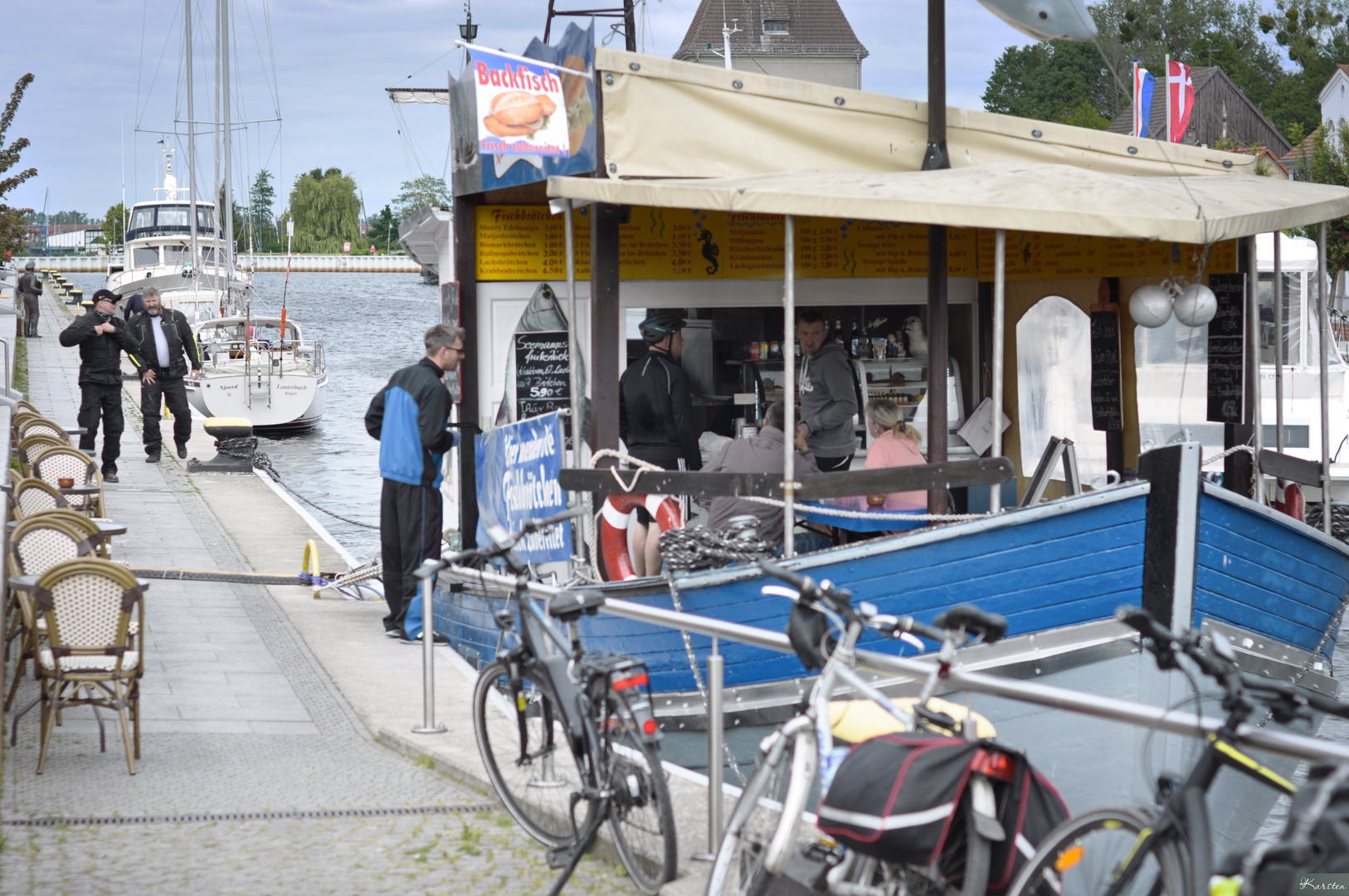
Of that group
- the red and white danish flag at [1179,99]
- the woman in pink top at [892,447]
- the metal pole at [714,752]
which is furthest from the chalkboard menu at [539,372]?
the red and white danish flag at [1179,99]

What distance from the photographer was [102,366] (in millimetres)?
15281

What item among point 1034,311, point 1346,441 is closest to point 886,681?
point 1034,311

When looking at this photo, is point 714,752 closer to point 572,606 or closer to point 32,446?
point 572,606

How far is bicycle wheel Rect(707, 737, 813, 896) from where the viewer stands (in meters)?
3.47

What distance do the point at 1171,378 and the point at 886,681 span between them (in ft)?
22.3

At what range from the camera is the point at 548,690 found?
14.7ft

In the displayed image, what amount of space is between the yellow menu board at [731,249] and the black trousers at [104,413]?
8.04 metres

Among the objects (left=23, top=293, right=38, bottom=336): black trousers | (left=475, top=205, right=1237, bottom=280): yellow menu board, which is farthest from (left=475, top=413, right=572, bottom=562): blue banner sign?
(left=23, top=293, right=38, bottom=336): black trousers

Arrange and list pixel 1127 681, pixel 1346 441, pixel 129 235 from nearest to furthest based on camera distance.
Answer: pixel 1127 681 < pixel 1346 441 < pixel 129 235

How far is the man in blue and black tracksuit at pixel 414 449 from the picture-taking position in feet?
27.8

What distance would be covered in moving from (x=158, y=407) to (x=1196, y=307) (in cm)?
1367

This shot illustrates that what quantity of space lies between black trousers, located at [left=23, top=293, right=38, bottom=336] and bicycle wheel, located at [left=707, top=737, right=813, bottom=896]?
111ft

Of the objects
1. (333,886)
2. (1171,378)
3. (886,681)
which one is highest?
(1171,378)

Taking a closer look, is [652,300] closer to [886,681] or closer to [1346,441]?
[886,681]
